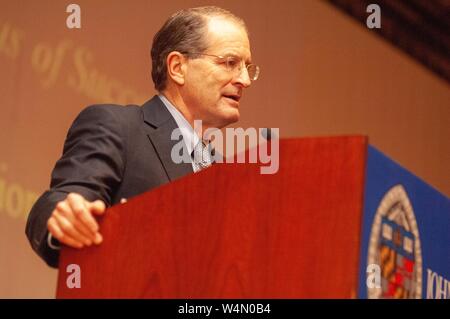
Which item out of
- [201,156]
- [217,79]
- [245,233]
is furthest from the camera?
[217,79]

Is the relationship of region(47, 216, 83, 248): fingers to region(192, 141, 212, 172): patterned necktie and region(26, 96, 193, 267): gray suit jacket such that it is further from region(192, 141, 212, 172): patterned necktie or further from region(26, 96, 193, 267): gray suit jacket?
region(192, 141, 212, 172): patterned necktie

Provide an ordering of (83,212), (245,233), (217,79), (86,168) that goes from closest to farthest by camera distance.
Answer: (245,233)
(83,212)
(86,168)
(217,79)

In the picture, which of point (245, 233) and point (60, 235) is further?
point (60, 235)

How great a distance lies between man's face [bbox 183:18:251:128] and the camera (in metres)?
2.54

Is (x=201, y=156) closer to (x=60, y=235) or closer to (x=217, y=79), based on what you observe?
(x=217, y=79)

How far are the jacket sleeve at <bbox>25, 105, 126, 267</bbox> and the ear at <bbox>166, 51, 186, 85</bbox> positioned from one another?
377 millimetres

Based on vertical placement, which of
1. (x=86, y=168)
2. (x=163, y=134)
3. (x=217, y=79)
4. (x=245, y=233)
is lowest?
(x=245, y=233)

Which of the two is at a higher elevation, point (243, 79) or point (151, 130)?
point (243, 79)

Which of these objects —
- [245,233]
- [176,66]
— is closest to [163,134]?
[176,66]

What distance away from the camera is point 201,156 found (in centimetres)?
242

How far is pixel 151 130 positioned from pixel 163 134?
3cm

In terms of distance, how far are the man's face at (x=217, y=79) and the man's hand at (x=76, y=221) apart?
0.76 meters

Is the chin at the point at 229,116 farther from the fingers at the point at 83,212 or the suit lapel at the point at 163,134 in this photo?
the fingers at the point at 83,212

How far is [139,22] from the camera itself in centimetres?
411
